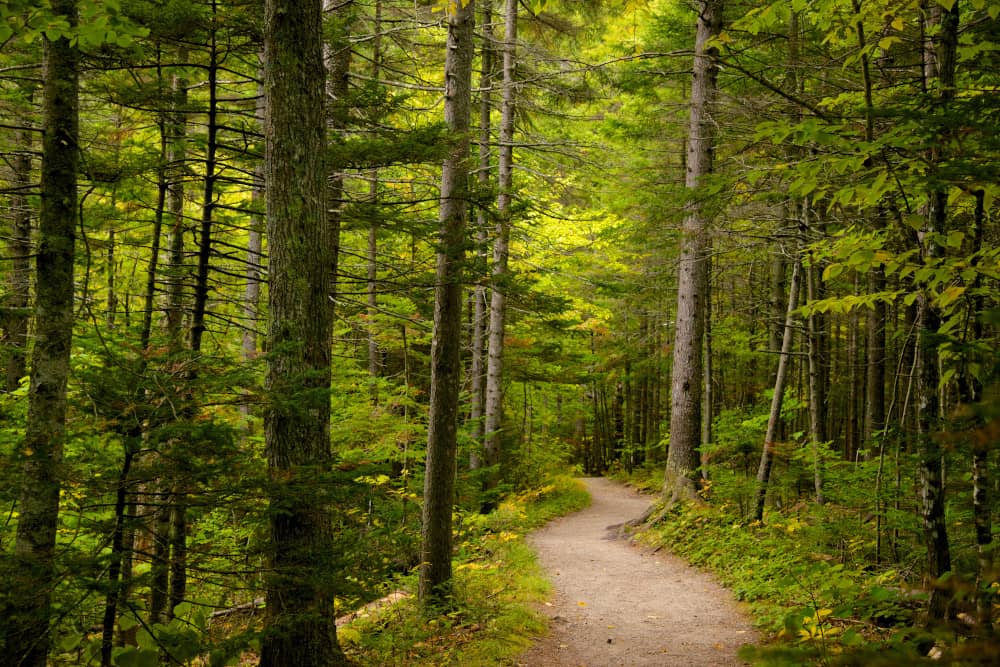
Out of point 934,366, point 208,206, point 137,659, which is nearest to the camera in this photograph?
point 137,659

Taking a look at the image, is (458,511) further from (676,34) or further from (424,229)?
(676,34)

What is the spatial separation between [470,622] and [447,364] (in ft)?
9.10

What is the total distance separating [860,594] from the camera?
17.4ft

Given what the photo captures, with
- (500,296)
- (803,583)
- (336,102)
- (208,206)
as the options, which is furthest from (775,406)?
(208,206)

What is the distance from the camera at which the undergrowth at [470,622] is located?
5.51 metres

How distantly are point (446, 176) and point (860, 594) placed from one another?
20.3 feet

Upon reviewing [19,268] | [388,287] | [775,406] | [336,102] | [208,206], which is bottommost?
[775,406]

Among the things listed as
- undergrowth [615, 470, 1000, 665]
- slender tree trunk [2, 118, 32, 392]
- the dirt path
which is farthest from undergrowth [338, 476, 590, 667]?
slender tree trunk [2, 118, 32, 392]

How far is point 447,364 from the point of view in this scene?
22.2 ft

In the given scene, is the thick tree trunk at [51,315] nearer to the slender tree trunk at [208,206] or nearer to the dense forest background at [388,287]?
the dense forest background at [388,287]

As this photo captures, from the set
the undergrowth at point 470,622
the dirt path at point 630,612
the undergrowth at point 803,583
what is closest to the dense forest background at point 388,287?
the undergrowth at point 803,583

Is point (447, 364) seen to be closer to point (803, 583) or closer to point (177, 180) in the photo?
point (177, 180)

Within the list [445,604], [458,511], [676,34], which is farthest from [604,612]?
[676,34]

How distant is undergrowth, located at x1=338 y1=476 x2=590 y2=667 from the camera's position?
217 inches
